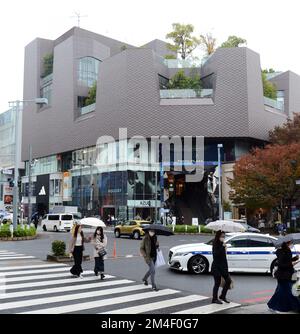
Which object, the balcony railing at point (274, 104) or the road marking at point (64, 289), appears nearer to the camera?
the road marking at point (64, 289)

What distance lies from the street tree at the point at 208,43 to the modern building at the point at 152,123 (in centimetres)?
1451

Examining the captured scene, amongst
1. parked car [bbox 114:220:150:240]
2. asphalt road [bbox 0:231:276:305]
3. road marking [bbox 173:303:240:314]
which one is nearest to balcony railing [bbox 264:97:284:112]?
parked car [bbox 114:220:150:240]

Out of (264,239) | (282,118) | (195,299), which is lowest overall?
(195,299)

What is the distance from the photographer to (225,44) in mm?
79688

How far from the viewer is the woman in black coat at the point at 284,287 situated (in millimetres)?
9094

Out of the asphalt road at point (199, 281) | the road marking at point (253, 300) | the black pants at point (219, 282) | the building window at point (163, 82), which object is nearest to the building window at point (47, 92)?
the building window at point (163, 82)

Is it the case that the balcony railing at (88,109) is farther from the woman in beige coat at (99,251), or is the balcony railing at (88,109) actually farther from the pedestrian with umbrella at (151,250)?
the pedestrian with umbrella at (151,250)

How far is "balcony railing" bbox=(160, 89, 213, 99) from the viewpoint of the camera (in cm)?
6341

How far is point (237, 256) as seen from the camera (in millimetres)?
15289

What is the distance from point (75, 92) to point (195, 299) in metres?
65.8

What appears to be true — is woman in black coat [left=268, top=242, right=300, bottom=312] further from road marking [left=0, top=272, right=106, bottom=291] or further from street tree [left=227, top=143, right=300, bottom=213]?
street tree [left=227, top=143, right=300, bottom=213]

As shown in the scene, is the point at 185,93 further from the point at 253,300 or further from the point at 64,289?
the point at 253,300
